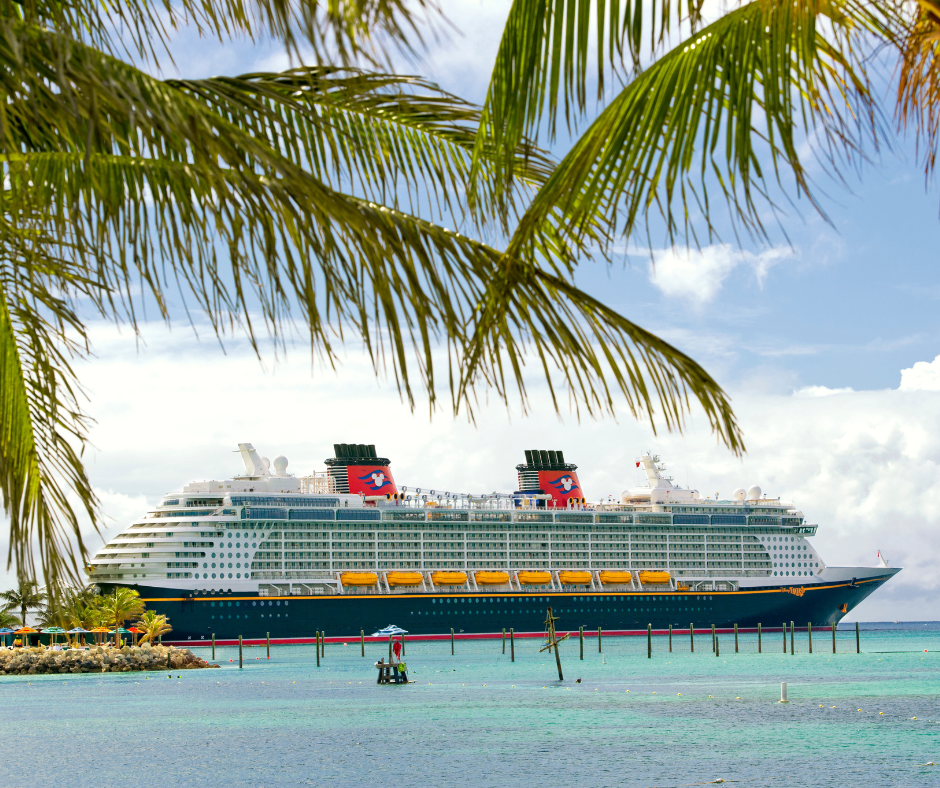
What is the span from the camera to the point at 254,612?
193 feet

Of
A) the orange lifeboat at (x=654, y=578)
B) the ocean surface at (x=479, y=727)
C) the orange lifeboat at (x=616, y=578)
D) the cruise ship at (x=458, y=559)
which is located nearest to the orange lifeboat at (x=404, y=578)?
the cruise ship at (x=458, y=559)

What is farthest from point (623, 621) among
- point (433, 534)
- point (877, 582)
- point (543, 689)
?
point (543, 689)

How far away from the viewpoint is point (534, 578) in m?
65.7

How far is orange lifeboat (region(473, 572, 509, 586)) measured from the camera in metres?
64.4

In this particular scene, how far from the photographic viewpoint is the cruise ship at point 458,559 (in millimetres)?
59250

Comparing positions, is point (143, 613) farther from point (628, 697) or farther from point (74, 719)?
point (628, 697)

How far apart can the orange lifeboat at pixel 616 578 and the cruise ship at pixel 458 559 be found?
0.11m

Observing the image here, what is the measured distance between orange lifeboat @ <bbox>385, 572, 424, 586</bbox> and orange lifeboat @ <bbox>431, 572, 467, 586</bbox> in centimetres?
87

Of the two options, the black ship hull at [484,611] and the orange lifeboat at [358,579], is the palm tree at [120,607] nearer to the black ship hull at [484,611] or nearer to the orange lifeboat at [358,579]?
the black ship hull at [484,611]

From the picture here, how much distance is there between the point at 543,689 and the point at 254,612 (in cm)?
2325

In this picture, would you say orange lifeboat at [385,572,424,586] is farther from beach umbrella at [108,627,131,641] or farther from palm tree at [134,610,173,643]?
beach umbrella at [108,627,131,641]

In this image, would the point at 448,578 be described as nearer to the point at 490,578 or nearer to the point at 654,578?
the point at 490,578

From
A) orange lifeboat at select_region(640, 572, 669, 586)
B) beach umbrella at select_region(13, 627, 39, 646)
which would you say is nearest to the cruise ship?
orange lifeboat at select_region(640, 572, 669, 586)

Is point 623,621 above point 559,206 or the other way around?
the other way around
